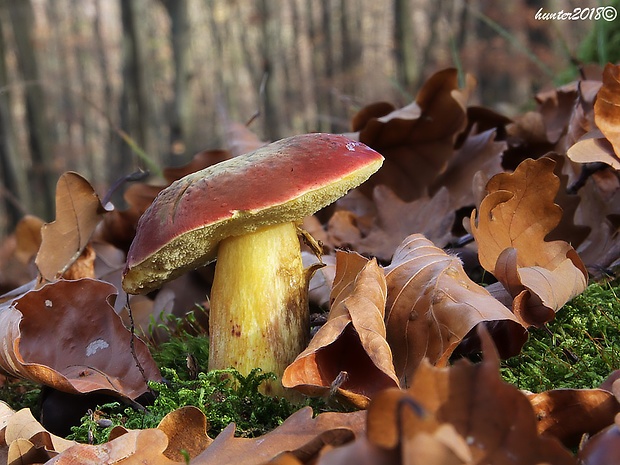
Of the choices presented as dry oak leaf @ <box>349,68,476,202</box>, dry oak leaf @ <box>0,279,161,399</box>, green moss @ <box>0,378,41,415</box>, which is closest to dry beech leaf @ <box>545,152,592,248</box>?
dry oak leaf @ <box>349,68,476,202</box>

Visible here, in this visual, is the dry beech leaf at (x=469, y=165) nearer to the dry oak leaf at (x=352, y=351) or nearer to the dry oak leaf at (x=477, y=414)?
the dry oak leaf at (x=352, y=351)

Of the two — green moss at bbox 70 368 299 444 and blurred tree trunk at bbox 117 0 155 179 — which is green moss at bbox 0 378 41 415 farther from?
blurred tree trunk at bbox 117 0 155 179

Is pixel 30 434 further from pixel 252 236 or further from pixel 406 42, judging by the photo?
pixel 406 42

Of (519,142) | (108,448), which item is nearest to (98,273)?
(108,448)

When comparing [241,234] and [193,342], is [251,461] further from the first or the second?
[193,342]

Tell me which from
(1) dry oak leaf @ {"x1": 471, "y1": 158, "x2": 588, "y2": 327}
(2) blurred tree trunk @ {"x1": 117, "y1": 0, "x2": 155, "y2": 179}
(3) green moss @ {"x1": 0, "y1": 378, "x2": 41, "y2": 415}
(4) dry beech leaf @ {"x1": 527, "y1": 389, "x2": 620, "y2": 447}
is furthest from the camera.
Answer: (2) blurred tree trunk @ {"x1": 117, "y1": 0, "x2": 155, "y2": 179}

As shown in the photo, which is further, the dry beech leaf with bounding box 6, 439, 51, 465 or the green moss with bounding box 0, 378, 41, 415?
the green moss with bounding box 0, 378, 41, 415
